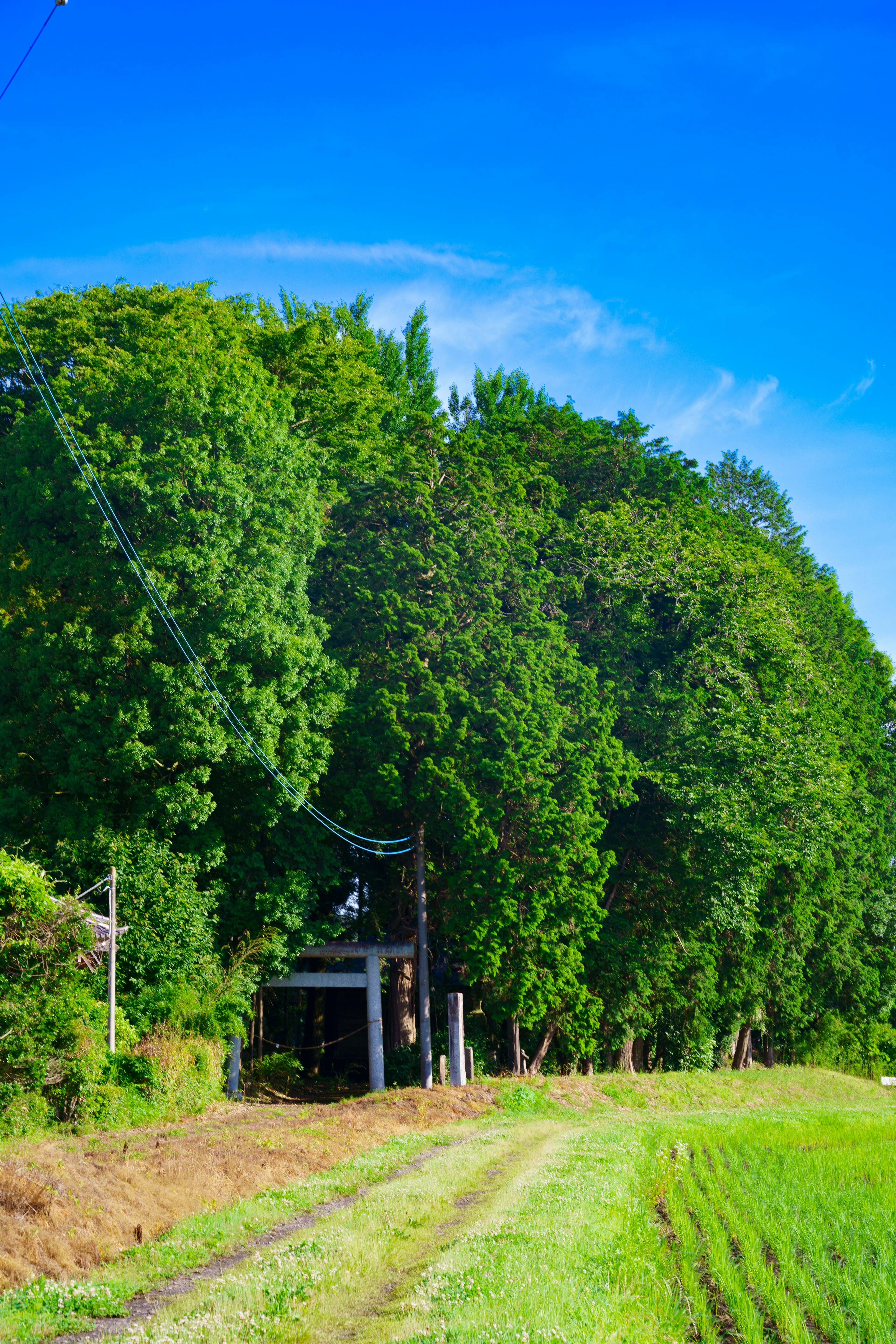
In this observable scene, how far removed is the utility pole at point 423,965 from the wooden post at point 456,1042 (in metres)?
1.07

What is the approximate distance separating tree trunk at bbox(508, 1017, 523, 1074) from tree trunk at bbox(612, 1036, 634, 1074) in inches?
212

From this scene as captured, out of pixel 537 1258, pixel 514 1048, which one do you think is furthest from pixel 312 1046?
pixel 537 1258

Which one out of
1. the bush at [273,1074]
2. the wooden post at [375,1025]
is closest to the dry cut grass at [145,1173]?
the wooden post at [375,1025]

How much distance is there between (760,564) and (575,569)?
26.9ft

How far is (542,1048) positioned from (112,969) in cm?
1544

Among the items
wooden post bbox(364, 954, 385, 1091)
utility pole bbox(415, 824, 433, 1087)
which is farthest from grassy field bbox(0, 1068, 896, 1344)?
wooden post bbox(364, 954, 385, 1091)

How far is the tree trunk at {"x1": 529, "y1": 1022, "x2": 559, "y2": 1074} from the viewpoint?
28594 millimetres

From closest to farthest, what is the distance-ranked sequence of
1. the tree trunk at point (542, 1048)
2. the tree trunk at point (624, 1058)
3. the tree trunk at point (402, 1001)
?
the tree trunk at point (542, 1048) → the tree trunk at point (402, 1001) → the tree trunk at point (624, 1058)

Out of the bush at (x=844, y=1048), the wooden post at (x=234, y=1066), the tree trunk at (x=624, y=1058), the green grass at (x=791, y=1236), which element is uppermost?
the green grass at (x=791, y=1236)

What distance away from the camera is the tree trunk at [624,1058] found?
32.0m

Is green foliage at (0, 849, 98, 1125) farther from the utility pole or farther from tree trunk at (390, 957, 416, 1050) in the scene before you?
tree trunk at (390, 957, 416, 1050)

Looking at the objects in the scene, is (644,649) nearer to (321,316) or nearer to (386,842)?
(386,842)

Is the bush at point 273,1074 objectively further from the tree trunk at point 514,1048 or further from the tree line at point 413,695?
the tree trunk at point 514,1048

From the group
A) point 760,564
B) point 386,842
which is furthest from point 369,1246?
point 760,564
